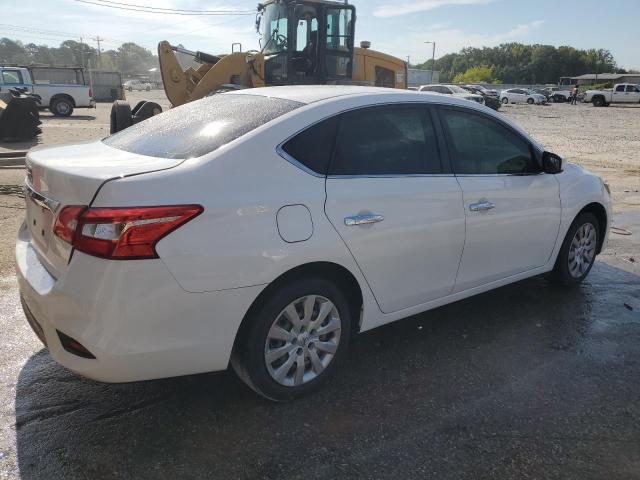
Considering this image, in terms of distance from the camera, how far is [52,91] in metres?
24.8

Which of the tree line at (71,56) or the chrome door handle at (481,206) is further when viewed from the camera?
the tree line at (71,56)

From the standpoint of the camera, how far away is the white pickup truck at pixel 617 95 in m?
50.1

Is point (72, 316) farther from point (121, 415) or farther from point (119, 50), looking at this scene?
point (119, 50)

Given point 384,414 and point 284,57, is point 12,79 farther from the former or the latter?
point 384,414

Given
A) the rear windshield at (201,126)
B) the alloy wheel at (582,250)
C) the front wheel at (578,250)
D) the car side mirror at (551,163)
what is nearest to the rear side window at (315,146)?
the rear windshield at (201,126)

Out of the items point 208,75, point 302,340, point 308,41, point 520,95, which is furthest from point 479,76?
point 302,340

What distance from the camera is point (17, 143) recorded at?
43.8 ft

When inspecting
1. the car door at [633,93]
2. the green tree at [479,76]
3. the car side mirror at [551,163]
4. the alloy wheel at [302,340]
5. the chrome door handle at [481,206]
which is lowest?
the alloy wheel at [302,340]

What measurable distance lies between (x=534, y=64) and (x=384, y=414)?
139 metres

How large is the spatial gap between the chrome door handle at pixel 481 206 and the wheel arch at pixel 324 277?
104cm

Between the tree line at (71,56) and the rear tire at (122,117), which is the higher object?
the tree line at (71,56)

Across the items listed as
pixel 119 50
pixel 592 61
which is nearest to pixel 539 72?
pixel 592 61

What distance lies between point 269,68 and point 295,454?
31.9 ft

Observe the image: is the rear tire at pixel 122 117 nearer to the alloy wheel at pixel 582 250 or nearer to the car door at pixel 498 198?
the car door at pixel 498 198
